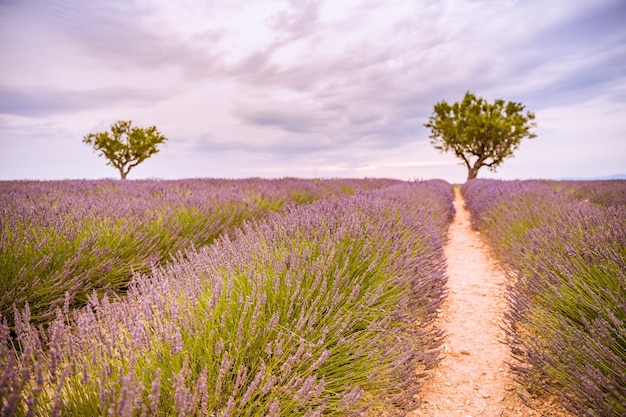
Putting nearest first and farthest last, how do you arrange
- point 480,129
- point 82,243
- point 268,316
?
point 268,316 → point 82,243 → point 480,129

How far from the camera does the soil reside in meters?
1.96

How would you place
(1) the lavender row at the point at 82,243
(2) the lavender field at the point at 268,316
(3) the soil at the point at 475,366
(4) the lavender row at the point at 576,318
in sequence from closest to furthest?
(2) the lavender field at the point at 268,316 → (4) the lavender row at the point at 576,318 → (3) the soil at the point at 475,366 → (1) the lavender row at the point at 82,243

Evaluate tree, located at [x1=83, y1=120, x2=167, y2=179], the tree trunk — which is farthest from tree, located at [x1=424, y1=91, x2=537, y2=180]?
tree, located at [x1=83, y1=120, x2=167, y2=179]

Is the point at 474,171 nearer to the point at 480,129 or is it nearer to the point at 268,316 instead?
the point at 480,129

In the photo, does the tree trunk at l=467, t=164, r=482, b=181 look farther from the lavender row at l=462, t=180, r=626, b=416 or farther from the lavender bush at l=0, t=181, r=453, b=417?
the lavender bush at l=0, t=181, r=453, b=417

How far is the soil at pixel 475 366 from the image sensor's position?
1.96 m

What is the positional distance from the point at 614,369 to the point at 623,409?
290 mm

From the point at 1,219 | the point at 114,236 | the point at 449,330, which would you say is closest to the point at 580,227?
the point at 449,330

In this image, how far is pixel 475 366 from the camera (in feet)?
7.98

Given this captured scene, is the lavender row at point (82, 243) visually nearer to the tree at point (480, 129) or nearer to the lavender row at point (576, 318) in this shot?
the lavender row at point (576, 318)

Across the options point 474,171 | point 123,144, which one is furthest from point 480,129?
point 123,144

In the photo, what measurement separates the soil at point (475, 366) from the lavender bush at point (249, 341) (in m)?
0.23

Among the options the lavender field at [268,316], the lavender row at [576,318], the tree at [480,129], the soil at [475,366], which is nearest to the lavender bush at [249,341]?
the lavender field at [268,316]

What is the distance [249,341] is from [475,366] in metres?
1.81
